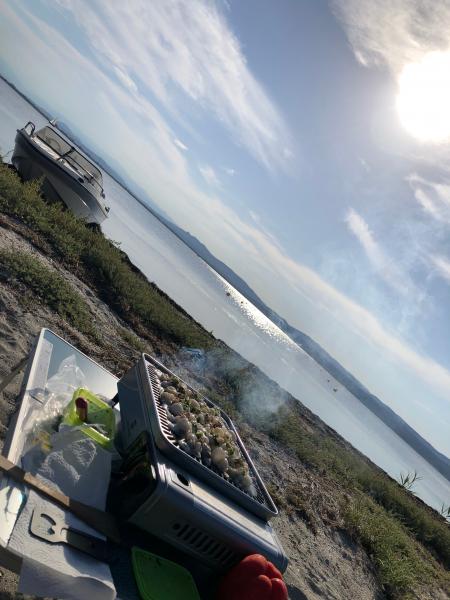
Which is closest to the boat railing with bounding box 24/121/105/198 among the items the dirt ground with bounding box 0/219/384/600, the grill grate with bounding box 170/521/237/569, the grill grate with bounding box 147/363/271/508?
the dirt ground with bounding box 0/219/384/600

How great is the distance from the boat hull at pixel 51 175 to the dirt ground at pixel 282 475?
6943 mm

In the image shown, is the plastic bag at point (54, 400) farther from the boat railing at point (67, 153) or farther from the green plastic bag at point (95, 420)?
the boat railing at point (67, 153)

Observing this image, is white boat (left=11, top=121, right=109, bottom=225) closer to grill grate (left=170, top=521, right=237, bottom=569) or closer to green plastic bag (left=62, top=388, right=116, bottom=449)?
green plastic bag (left=62, top=388, right=116, bottom=449)

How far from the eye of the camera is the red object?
258cm

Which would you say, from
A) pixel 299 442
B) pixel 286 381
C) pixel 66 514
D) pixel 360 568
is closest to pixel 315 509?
pixel 360 568

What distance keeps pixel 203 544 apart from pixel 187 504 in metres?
0.34

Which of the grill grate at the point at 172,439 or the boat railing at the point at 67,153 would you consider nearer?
the grill grate at the point at 172,439

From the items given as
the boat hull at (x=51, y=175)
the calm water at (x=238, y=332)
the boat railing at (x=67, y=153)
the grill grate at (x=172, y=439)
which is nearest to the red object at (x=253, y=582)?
the grill grate at (x=172, y=439)

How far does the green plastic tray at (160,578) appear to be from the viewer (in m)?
2.49

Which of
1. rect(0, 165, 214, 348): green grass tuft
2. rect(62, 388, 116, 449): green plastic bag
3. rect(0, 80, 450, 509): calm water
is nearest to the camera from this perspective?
rect(62, 388, 116, 449): green plastic bag

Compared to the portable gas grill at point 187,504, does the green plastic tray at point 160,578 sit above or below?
below

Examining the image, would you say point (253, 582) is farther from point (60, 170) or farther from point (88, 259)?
point (60, 170)

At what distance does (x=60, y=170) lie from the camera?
16.0 m

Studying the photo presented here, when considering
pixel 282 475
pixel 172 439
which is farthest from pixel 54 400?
pixel 282 475
